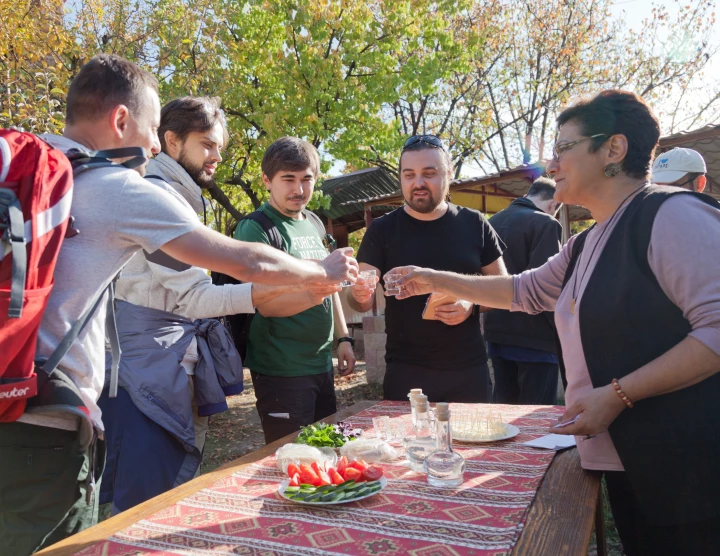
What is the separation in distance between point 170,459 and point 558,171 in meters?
1.97

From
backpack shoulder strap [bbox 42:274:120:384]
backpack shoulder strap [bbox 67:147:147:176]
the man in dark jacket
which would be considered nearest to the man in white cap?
the man in dark jacket

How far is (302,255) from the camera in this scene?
10.8ft

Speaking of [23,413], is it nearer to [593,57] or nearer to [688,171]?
[688,171]

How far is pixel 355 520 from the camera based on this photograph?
160 cm

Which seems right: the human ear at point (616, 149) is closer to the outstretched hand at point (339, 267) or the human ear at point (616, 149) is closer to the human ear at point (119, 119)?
the outstretched hand at point (339, 267)

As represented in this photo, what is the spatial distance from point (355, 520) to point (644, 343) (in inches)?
40.6

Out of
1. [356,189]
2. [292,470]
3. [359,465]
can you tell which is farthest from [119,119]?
[356,189]

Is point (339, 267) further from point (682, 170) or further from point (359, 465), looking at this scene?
point (682, 170)

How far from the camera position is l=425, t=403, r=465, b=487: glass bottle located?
1.86 metres

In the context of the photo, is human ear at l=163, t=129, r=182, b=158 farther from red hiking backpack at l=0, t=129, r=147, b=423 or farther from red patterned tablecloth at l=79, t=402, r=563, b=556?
red patterned tablecloth at l=79, t=402, r=563, b=556

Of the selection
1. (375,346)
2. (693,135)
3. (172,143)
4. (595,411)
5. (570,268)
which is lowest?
(375,346)

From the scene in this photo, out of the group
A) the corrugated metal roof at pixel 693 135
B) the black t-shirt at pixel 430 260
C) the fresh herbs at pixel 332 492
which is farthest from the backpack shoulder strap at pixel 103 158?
the corrugated metal roof at pixel 693 135

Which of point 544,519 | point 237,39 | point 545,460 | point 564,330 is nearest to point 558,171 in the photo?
point 564,330

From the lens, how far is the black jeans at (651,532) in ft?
5.57
